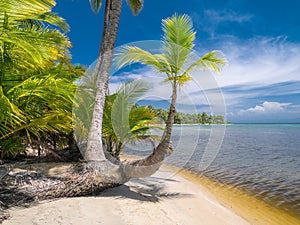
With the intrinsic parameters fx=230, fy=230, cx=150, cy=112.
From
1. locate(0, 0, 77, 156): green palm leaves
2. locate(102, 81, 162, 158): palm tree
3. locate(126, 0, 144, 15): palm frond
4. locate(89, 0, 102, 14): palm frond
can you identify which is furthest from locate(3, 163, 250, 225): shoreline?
locate(89, 0, 102, 14): palm frond

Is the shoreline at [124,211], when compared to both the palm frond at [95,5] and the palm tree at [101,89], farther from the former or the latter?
the palm frond at [95,5]

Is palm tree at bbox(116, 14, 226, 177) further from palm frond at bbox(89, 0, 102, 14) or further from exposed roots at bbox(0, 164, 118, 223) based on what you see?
Result: palm frond at bbox(89, 0, 102, 14)

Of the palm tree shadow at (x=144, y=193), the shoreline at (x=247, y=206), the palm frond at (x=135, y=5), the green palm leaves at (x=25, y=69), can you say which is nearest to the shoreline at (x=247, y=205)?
the shoreline at (x=247, y=206)

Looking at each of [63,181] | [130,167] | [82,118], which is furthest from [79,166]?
[82,118]

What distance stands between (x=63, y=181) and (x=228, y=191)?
247 inches

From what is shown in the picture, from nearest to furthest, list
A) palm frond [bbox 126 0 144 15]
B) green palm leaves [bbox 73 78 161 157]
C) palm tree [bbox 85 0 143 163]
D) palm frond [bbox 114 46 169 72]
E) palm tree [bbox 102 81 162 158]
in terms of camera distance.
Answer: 1. palm frond [bbox 114 46 169 72]
2. palm tree [bbox 85 0 143 163]
3. green palm leaves [bbox 73 78 161 157]
4. palm tree [bbox 102 81 162 158]
5. palm frond [bbox 126 0 144 15]

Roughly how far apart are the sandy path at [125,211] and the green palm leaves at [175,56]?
120 inches

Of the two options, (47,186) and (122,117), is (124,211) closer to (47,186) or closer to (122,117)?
(47,186)

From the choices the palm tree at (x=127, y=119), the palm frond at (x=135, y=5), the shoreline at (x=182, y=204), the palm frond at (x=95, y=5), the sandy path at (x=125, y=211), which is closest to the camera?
the sandy path at (x=125, y=211)

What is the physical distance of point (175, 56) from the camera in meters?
5.77

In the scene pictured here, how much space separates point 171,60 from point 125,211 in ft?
12.0

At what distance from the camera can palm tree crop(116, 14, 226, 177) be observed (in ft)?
18.9

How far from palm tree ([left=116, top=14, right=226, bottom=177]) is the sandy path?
776mm

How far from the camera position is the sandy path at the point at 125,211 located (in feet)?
12.8
